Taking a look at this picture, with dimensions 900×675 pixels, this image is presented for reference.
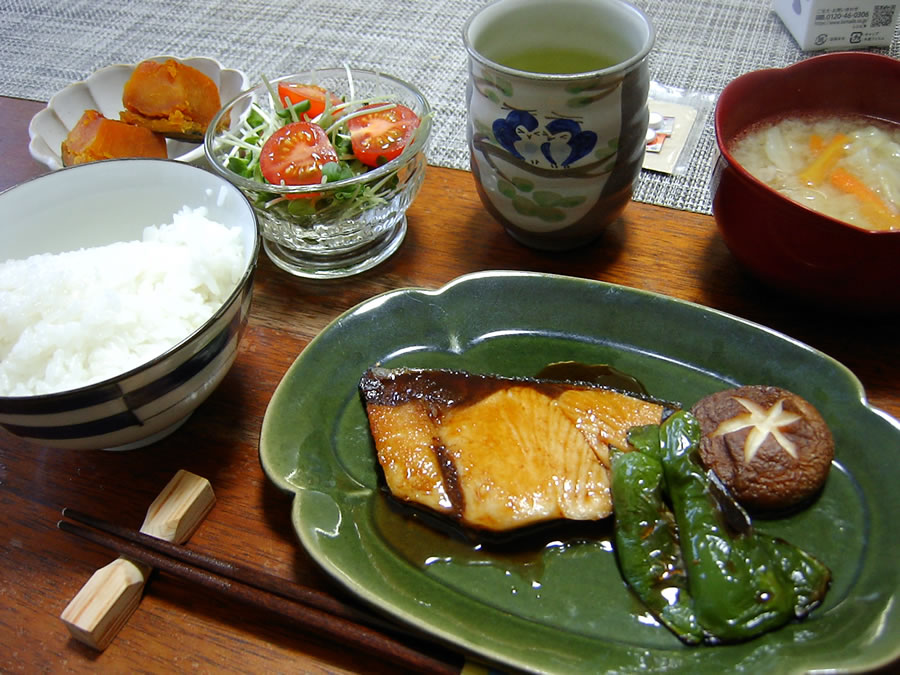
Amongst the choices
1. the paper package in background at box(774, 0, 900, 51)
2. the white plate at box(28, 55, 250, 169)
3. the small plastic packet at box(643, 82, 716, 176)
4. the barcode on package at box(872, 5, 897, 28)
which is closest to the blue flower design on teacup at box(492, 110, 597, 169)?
the small plastic packet at box(643, 82, 716, 176)

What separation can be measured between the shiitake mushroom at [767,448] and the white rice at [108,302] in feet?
2.74

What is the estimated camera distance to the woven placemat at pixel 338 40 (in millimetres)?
2037

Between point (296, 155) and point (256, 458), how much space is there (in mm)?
633

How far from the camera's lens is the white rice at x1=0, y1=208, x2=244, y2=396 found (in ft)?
3.54

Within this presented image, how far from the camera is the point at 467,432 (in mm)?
1117

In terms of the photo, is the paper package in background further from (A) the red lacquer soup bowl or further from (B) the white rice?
(B) the white rice

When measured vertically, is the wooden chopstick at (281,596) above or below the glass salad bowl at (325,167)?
below

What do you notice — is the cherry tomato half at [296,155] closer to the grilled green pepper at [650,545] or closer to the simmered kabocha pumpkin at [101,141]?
the simmered kabocha pumpkin at [101,141]

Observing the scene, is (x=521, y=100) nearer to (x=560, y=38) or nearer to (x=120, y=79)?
(x=560, y=38)

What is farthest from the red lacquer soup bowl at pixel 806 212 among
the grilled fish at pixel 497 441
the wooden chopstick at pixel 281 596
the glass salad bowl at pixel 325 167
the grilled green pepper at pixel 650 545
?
the wooden chopstick at pixel 281 596

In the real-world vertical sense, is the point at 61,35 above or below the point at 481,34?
below

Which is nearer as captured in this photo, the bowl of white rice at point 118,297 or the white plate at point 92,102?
the bowl of white rice at point 118,297

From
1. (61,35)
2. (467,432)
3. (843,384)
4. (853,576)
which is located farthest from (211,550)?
(61,35)

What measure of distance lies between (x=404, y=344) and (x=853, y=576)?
2.62ft
